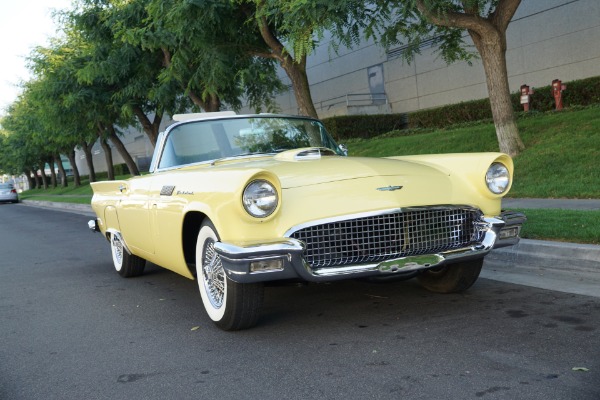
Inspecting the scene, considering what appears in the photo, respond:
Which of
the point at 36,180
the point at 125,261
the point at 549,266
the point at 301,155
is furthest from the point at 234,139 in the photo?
the point at 36,180

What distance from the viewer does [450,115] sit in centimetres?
2156

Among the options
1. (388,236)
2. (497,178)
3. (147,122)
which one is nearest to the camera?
(388,236)

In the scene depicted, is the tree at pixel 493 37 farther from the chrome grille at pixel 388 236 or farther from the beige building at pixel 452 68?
the chrome grille at pixel 388 236

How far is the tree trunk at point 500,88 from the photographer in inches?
491

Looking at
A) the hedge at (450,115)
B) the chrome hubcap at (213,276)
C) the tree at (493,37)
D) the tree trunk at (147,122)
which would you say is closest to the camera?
the chrome hubcap at (213,276)

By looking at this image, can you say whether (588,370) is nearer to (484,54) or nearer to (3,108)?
(484,54)

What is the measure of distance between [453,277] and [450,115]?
17228mm

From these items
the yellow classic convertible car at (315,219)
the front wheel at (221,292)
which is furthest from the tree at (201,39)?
the front wheel at (221,292)

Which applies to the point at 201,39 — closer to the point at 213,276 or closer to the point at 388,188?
the point at 213,276

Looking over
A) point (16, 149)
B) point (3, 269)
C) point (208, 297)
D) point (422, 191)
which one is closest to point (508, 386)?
point (422, 191)

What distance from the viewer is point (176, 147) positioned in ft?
19.1

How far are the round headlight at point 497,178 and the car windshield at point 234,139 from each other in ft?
5.19

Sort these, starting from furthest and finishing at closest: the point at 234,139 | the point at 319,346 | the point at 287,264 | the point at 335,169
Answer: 1. the point at 234,139
2. the point at 335,169
3. the point at 319,346
4. the point at 287,264

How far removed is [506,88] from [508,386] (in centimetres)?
1056
